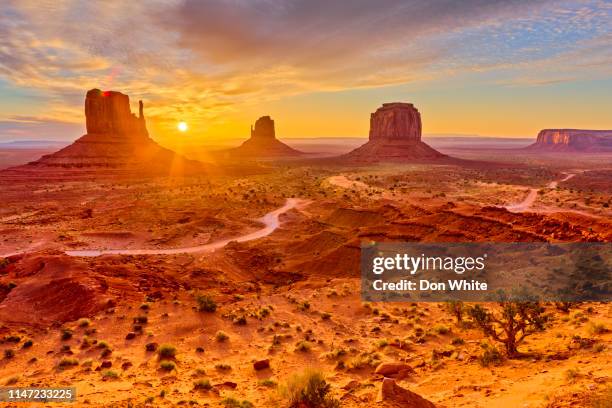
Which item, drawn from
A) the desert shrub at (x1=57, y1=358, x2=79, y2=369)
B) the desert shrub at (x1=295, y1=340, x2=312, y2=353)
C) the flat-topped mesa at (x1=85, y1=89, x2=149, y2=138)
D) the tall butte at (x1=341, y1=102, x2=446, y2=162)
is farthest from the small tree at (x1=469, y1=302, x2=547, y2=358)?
the tall butte at (x1=341, y1=102, x2=446, y2=162)

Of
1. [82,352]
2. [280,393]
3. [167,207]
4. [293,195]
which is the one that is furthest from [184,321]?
[293,195]

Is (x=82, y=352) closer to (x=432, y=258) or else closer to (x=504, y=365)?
(x=504, y=365)

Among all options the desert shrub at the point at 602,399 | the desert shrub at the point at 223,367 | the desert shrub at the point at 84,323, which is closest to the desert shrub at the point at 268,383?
the desert shrub at the point at 223,367

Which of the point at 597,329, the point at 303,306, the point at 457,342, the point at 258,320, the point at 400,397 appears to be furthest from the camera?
the point at 303,306

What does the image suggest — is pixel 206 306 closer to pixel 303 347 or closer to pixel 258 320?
pixel 258 320

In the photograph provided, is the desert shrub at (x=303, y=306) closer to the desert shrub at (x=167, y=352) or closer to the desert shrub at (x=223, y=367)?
the desert shrub at (x=223, y=367)

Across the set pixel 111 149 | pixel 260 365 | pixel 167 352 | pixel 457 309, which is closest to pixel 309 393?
pixel 260 365
